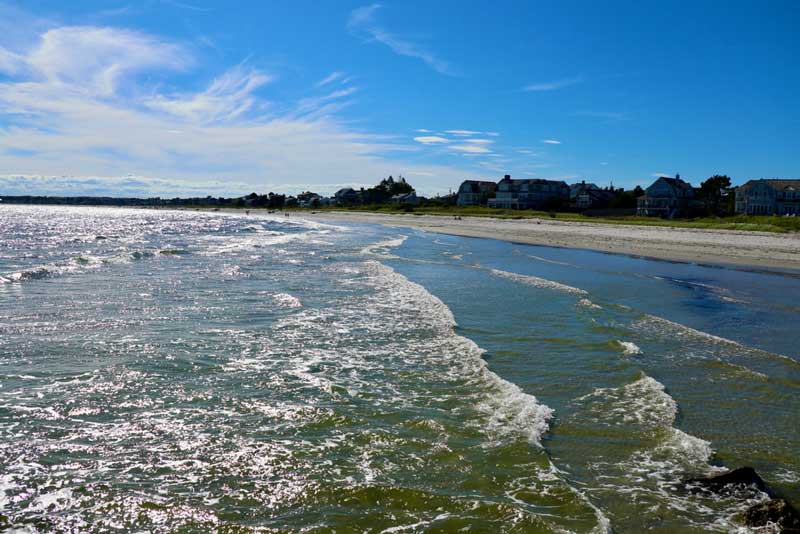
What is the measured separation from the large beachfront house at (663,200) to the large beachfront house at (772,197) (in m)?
8.75

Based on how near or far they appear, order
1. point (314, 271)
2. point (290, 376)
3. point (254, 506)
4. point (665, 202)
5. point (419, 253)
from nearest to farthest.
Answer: point (254, 506)
point (290, 376)
point (314, 271)
point (419, 253)
point (665, 202)

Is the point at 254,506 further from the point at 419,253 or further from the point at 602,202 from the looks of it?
the point at 602,202

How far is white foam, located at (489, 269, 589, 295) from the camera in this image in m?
21.2

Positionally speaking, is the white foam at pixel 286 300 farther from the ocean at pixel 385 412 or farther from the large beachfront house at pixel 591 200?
the large beachfront house at pixel 591 200

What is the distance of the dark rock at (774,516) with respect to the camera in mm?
5448

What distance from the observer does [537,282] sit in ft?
77.0

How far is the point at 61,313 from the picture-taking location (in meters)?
15.1

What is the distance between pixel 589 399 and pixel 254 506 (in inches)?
221

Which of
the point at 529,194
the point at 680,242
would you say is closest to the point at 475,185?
the point at 529,194

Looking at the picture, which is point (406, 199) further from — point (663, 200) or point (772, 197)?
point (772, 197)

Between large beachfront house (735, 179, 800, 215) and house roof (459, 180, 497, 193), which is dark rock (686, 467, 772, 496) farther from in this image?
house roof (459, 180, 497, 193)

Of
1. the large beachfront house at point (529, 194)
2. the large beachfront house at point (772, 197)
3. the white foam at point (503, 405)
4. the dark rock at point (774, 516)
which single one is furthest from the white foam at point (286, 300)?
the large beachfront house at point (529, 194)

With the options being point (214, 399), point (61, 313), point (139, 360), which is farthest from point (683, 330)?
point (61, 313)

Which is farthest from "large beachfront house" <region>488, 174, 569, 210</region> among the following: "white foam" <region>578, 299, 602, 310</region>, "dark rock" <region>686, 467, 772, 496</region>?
"dark rock" <region>686, 467, 772, 496</region>
